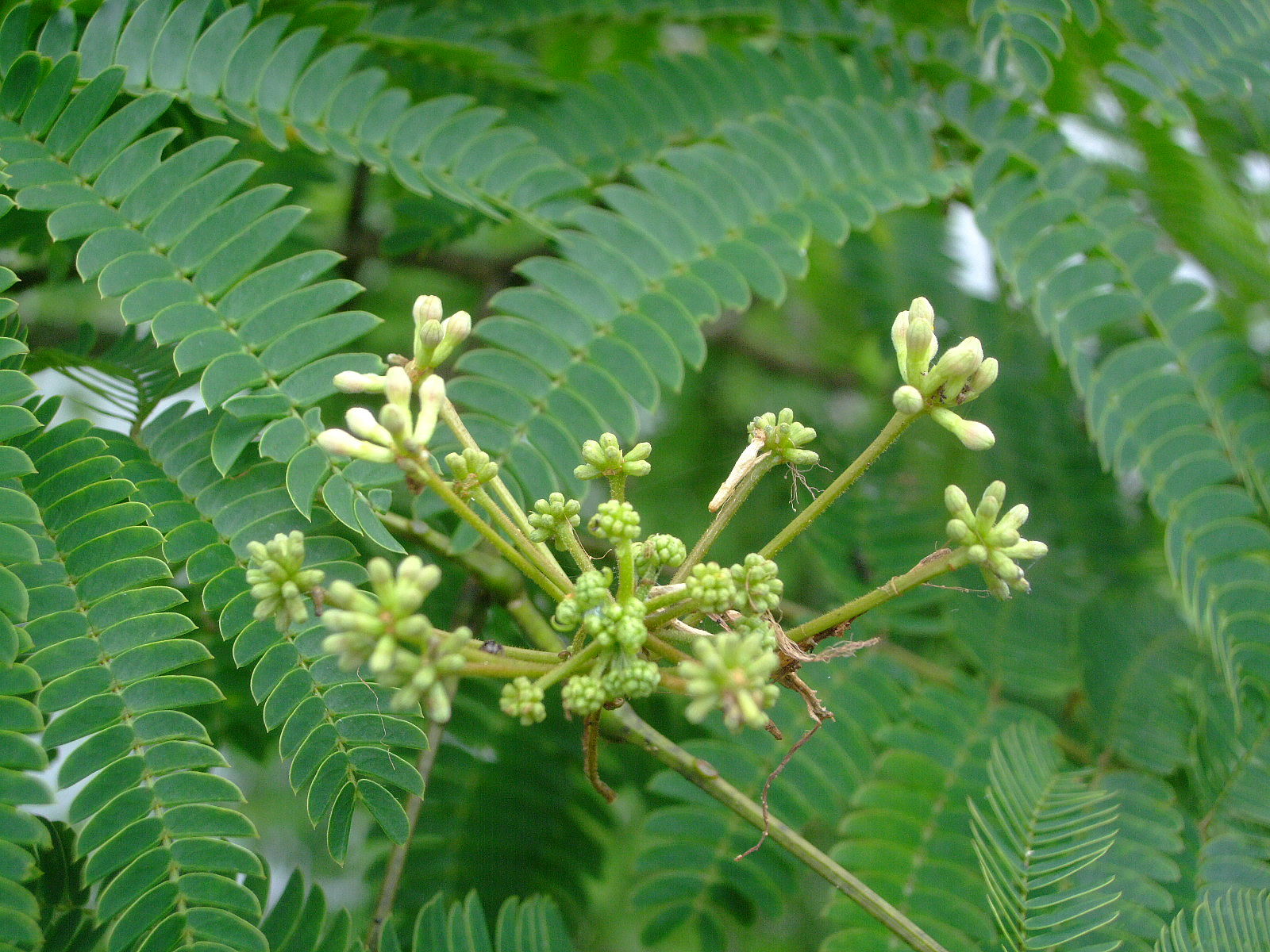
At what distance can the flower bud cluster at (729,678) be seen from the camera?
4.00 feet

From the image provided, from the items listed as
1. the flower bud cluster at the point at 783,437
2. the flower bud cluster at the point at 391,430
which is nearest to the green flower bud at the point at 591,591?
the flower bud cluster at the point at 391,430

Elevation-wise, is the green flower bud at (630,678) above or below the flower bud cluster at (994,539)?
below

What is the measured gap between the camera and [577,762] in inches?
105

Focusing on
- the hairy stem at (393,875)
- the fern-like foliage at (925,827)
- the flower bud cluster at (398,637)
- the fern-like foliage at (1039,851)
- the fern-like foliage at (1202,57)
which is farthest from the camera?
the fern-like foliage at (1202,57)

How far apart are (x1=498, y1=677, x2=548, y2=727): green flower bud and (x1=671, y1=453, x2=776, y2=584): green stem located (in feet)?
0.99

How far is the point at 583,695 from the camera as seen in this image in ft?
4.38

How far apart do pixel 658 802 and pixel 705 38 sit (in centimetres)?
283

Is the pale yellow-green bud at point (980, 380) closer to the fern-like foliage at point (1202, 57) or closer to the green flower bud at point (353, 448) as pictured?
the green flower bud at point (353, 448)

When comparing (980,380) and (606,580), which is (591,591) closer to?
→ (606,580)

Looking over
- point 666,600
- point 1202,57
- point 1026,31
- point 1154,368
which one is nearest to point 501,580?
point 666,600

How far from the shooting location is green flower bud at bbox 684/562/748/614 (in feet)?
4.32

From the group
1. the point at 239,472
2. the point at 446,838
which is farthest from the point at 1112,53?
the point at 446,838

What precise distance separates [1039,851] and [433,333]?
5.34ft

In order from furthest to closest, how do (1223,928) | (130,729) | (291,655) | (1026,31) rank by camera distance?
(1026,31) < (1223,928) < (291,655) < (130,729)
